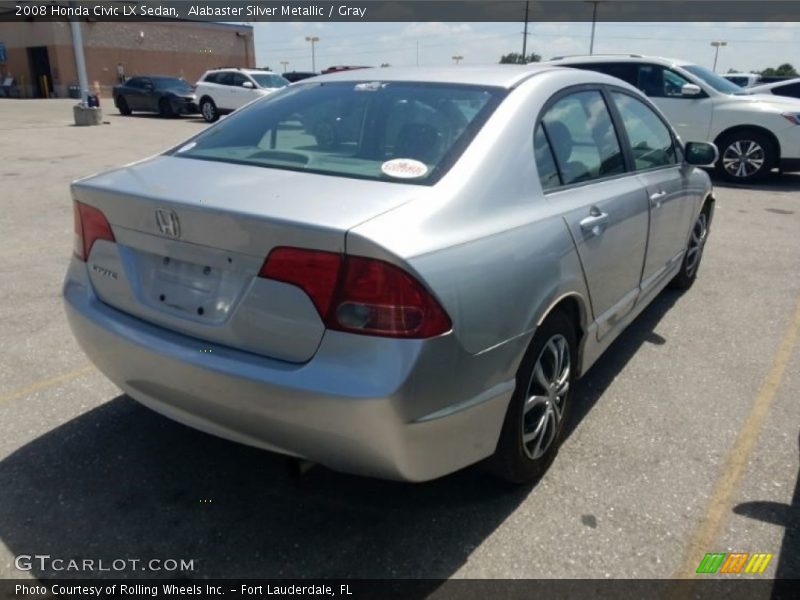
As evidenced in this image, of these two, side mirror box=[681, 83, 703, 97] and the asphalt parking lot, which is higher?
side mirror box=[681, 83, 703, 97]

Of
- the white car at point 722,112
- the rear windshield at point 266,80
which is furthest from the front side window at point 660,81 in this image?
the rear windshield at point 266,80

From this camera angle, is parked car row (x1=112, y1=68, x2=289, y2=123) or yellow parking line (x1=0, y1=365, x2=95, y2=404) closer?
yellow parking line (x1=0, y1=365, x2=95, y2=404)

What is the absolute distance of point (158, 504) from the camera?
259cm

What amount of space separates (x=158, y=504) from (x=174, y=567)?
37 cm

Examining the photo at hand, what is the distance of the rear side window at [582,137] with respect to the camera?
113 inches

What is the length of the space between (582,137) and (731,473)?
5.47 feet

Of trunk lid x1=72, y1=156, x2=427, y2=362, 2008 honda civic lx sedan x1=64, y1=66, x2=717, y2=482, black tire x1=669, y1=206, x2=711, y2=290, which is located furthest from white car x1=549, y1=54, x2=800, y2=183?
trunk lid x1=72, y1=156, x2=427, y2=362

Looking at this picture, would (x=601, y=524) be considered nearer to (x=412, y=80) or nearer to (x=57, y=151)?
(x=412, y=80)

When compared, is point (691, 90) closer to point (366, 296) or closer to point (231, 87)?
point (366, 296)

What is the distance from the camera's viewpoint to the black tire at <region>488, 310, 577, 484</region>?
2.46 m

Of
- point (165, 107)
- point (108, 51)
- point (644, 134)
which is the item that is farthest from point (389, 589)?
point (108, 51)

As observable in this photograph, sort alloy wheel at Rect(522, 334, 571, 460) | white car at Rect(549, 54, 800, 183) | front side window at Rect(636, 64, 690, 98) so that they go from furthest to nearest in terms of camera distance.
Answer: front side window at Rect(636, 64, 690, 98), white car at Rect(549, 54, 800, 183), alloy wheel at Rect(522, 334, 571, 460)

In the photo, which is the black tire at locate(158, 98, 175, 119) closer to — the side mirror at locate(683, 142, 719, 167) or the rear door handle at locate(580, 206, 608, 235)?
the side mirror at locate(683, 142, 719, 167)

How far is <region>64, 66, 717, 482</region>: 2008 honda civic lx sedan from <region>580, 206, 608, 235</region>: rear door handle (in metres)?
0.02
